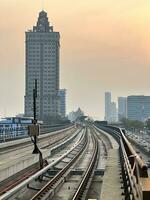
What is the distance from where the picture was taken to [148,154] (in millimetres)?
88625

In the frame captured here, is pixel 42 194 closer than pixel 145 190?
No

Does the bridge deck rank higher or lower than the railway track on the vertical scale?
higher

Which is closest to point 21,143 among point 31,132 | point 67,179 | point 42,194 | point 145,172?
point 31,132

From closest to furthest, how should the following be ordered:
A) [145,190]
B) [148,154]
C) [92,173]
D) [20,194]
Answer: [145,190], [20,194], [92,173], [148,154]

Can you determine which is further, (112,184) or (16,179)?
(16,179)

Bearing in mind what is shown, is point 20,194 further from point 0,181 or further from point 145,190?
point 145,190

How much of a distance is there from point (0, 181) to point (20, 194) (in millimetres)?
1928

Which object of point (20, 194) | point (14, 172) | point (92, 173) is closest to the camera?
→ point (20, 194)

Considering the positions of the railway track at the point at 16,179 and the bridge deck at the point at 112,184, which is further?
the railway track at the point at 16,179

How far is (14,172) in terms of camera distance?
27.3 meters

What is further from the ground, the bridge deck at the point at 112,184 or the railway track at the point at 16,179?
the bridge deck at the point at 112,184

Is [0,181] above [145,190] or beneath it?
beneath

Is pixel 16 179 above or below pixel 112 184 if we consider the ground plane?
below

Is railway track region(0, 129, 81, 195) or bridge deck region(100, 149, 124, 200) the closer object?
bridge deck region(100, 149, 124, 200)
